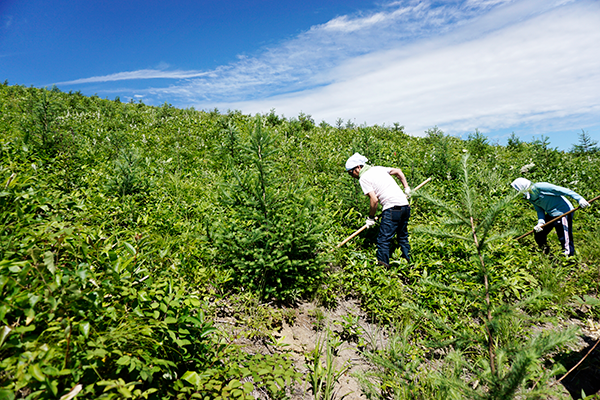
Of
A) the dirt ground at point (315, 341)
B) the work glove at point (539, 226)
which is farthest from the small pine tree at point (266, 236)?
the work glove at point (539, 226)

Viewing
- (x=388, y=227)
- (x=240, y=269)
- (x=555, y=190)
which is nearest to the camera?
(x=240, y=269)

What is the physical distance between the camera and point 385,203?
5453mm

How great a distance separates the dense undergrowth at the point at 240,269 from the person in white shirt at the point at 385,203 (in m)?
0.38

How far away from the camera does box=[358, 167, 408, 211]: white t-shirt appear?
5383mm

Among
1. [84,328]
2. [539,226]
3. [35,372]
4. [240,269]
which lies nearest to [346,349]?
[240,269]

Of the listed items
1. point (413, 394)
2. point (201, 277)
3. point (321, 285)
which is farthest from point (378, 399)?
point (201, 277)

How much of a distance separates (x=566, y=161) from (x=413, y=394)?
1086cm

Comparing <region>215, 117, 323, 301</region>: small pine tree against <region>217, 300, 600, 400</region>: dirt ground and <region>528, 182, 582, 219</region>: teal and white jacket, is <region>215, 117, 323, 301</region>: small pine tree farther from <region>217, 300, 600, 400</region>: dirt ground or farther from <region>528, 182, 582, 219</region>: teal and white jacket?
<region>528, 182, 582, 219</region>: teal and white jacket

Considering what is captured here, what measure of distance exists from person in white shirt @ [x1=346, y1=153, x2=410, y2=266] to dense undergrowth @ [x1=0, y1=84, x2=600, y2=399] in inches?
15.1

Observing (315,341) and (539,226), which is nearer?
(315,341)

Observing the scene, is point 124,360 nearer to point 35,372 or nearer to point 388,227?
point 35,372

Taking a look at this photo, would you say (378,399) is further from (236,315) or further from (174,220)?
(174,220)

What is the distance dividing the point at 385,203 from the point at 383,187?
0.31m

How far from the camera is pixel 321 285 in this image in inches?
191
